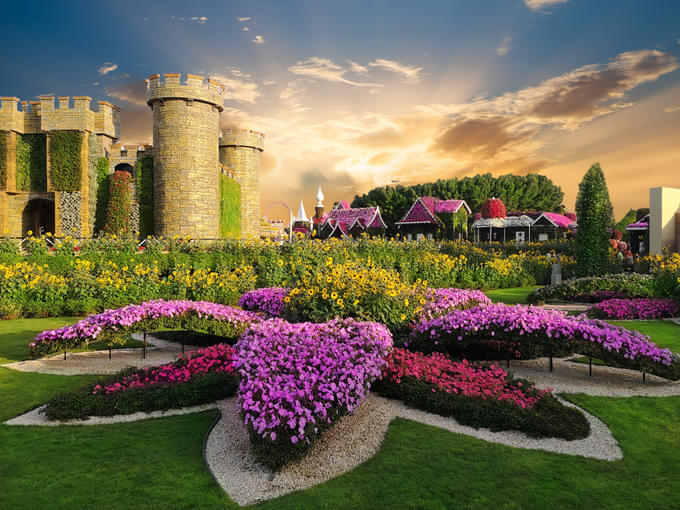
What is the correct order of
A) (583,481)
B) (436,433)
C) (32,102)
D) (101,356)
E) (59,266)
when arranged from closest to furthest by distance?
(583,481) < (436,433) < (101,356) < (59,266) < (32,102)

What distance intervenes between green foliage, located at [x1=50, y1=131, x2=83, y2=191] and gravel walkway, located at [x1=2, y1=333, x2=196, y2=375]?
2449cm

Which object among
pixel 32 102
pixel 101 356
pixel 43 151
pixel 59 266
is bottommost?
pixel 101 356

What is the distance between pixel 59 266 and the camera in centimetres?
1312

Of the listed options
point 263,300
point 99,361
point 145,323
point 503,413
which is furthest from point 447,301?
point 99,361

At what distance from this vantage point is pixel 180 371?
6062 mm

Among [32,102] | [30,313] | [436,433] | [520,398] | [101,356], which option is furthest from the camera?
[32,102]

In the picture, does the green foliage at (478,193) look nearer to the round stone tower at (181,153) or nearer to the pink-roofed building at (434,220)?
the pink-roofed building at (434,220)

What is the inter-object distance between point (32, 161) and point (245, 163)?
45.8ft

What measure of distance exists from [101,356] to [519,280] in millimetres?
16941

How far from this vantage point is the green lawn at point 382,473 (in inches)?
132

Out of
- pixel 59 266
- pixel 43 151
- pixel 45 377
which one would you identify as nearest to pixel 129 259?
pixel 59 266

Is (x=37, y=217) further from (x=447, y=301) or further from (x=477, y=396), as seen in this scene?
(x=477, y=396)

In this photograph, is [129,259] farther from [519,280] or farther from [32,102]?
[32,102]

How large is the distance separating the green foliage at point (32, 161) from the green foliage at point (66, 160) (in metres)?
1.34
